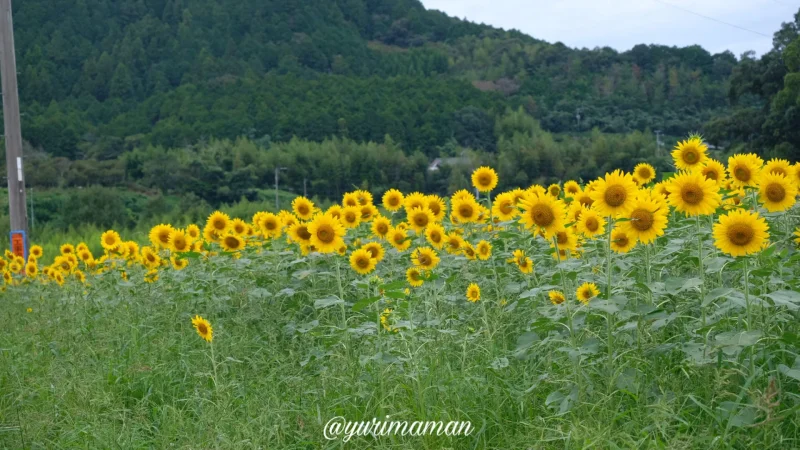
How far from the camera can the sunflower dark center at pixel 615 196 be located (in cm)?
299

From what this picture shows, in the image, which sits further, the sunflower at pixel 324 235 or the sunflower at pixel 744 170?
the sunflower at pixel 324 235

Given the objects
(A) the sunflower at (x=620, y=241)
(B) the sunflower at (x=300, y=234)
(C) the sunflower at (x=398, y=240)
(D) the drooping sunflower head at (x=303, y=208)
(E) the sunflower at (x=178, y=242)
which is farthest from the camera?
(E) the sunflower at (x=178, y=242)

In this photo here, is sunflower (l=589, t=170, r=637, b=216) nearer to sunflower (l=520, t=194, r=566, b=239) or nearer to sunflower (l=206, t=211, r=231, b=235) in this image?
sunflower (l=520, t=194, r=566, b=239)

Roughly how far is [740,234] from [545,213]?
70 cm

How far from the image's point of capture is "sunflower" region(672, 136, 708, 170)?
3.83 metres

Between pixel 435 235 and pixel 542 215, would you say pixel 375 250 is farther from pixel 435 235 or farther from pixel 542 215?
pixel 542 215

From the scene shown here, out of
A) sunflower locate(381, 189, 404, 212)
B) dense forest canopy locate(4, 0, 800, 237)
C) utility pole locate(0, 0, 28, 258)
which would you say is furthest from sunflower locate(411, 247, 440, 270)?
dense forest canopy locate(4, 0, 800, 237)

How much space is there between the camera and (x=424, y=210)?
4.66 metres

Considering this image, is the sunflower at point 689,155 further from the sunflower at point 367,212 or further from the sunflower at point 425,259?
the sunflower at point 367,212

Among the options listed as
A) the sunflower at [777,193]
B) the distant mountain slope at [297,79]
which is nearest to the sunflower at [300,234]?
the sunflower at [777,193]

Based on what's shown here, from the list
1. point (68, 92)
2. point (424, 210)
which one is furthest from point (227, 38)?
point (424, 210)

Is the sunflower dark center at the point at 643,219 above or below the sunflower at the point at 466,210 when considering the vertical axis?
above

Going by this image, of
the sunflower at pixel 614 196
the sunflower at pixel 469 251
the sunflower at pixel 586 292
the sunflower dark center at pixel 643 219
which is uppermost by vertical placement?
the sunflower at pixel 614 196

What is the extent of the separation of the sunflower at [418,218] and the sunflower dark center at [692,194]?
6.11ft
